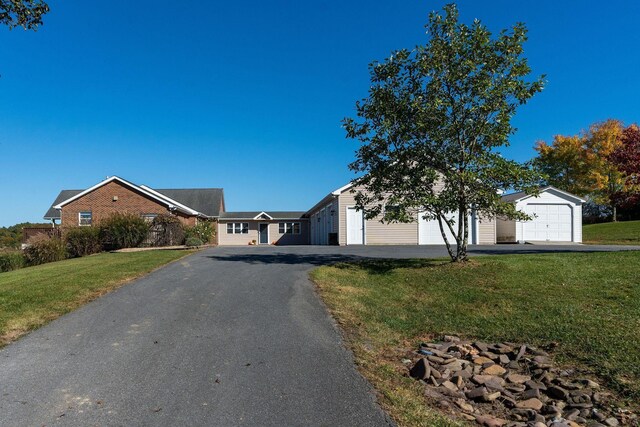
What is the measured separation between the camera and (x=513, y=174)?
1130 cm

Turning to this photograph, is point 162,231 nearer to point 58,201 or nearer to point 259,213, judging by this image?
point 259,213

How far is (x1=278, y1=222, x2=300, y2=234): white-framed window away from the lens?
1623 inches

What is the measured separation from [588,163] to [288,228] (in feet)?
93.3

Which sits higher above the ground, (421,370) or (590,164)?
(590,164)

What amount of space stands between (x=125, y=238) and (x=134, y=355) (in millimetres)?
19093

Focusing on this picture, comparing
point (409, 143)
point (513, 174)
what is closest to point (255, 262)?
point (409, 143)

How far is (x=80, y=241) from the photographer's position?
21453 millimetres

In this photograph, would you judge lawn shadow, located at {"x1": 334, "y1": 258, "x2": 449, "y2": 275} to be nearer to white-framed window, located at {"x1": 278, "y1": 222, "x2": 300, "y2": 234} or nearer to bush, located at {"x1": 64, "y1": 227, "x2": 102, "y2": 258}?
bush, located at {"x1": 64, "y1": 227, "x2": 102, "y2": 258}

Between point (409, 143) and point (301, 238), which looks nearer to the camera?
point (409, 143)

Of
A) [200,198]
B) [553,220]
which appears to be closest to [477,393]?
[553,220]

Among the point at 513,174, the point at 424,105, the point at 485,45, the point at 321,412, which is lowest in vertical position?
the point at 321,412

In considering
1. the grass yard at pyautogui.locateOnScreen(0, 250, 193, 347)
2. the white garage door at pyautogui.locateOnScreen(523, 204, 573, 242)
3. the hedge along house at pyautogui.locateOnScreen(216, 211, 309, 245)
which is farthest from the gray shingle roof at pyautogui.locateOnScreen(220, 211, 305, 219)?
the grass yard at pyautogui.locateOnScreen(0, 250, 193, 347)

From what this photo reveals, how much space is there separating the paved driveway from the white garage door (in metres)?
23.2

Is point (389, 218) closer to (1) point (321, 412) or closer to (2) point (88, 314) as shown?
(2) point (88, 314)
